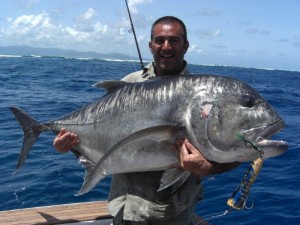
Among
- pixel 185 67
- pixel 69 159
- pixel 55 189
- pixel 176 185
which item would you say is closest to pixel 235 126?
pixel 176 185

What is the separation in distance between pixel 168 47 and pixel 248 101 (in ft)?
3.44

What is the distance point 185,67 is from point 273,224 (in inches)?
188

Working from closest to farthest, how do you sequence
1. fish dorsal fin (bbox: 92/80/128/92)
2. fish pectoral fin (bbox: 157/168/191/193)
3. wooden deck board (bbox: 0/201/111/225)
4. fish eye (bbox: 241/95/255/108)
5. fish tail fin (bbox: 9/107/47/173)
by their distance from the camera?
fish eye (bbox: 241/95/255/108)
fish pectoral fin (bbox: 157/168/191/193)
fish dorsal fin (bbox: 92/80/128/92)
fish tail fin (bbox: 9/107/47/173)
wooden deck board (bbox: 0/201/111/225)

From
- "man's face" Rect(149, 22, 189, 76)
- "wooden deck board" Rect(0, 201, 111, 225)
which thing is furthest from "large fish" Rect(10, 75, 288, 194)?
"wooden deck board" Rect(0, 201, 111, 225)

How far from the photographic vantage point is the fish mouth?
9.05ft

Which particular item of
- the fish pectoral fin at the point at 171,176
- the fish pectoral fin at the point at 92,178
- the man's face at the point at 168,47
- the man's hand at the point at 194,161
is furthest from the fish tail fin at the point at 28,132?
the man's hand at the point at 194,161

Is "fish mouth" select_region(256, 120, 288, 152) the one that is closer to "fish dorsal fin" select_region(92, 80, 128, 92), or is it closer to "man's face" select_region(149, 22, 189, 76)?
"man's face" select_region(149, 22, 189, 76)

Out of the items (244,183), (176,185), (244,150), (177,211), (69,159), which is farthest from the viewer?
(69,159)

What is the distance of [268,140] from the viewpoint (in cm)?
278

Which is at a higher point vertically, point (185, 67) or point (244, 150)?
point (185, 67)

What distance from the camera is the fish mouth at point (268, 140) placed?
2.76 m

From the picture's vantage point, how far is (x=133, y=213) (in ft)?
12.0

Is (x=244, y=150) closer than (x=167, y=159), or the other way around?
(x=244, y=150)

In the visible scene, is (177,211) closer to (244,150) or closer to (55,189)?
(244,150)
